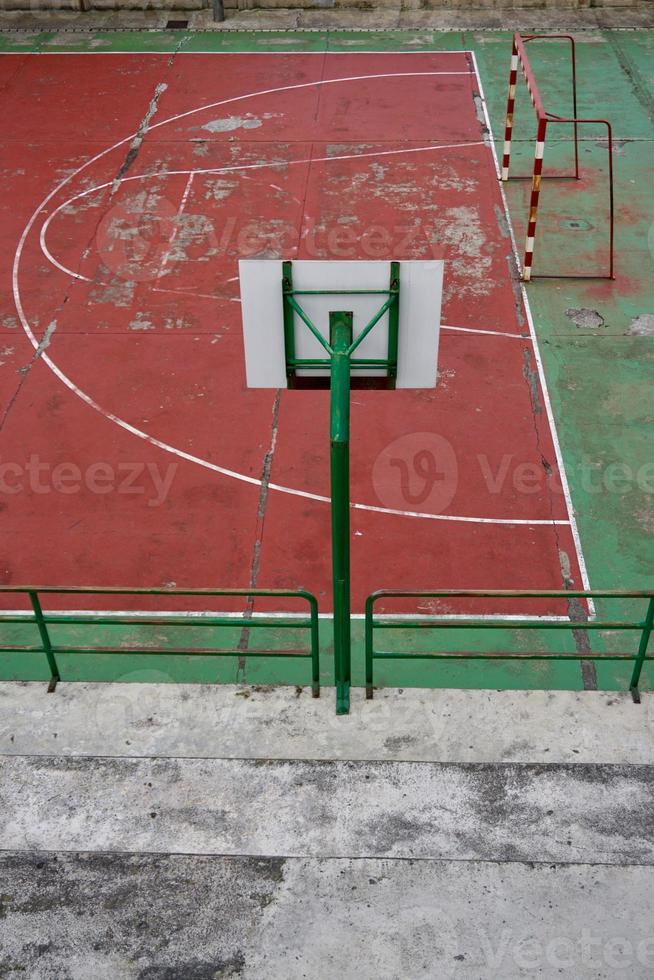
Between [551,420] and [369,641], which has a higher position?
[369,641]

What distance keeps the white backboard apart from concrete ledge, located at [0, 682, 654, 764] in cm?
240

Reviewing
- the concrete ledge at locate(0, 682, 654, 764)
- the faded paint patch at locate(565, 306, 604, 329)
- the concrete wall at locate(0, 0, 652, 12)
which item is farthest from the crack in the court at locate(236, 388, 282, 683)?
the concrete wall at locate(0, 0, 652, 12)

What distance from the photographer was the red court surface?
10.6 metres

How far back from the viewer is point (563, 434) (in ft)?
39.3

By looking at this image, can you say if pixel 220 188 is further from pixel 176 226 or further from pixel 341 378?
pixel 341 378

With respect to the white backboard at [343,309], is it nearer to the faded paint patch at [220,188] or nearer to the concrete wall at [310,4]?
the faded paint patch at [220,188]

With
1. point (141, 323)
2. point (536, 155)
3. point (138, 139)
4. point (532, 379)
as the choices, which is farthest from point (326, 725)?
point (138, 139)

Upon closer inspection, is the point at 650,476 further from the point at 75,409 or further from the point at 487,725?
the point at 75,409

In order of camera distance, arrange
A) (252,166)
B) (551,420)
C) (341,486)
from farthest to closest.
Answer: (252,166), (551,420), (341,486)

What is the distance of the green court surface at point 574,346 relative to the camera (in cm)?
929

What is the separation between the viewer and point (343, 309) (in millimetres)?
7094

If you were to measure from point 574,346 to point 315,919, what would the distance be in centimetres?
948

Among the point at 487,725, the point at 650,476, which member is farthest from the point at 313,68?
the point at 487,725

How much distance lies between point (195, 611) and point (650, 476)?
17.9 feet
